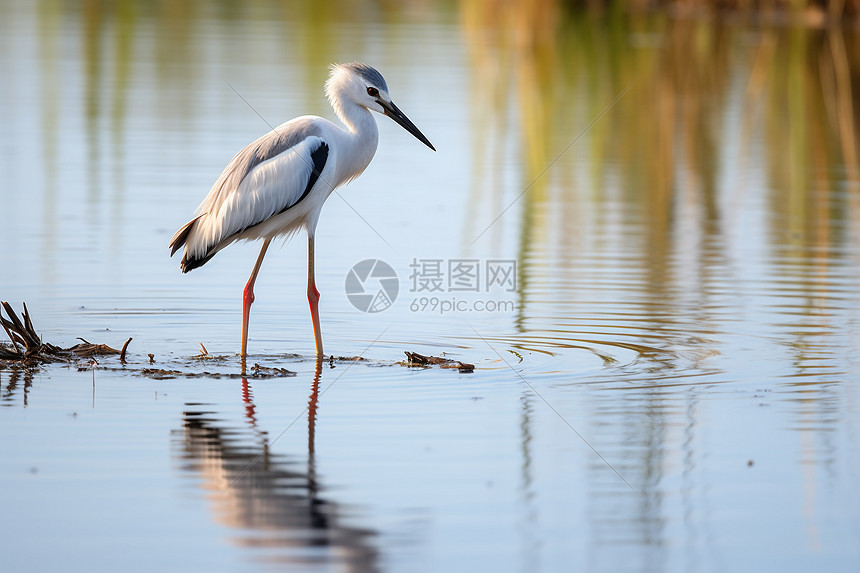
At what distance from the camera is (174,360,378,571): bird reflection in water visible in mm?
5066

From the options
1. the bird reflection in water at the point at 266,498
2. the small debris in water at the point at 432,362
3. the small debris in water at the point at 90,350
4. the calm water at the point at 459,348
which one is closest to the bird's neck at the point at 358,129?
the calm water at the point at 459,348

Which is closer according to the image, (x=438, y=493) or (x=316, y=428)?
(x=438, y=493)

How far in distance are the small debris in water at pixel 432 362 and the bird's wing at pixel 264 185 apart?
1.35 m

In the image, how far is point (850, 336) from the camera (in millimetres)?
9086

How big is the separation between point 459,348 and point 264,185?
1580 millimetres

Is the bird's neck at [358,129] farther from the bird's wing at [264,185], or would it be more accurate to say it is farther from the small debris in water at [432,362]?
the small debris in water at [432,362]

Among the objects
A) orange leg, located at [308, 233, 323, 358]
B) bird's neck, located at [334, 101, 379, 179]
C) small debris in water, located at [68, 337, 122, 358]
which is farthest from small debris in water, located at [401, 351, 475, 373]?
small debris in water, located at [68, 337, 122, 358]

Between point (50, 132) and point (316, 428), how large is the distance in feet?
40.5

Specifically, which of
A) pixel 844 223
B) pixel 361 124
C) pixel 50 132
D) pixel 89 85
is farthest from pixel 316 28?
pixel 361 124

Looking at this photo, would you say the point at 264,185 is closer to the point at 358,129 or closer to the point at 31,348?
the point at 358,129

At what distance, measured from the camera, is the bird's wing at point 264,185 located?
8727 mm

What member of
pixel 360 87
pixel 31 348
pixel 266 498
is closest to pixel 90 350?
pixel 31 348

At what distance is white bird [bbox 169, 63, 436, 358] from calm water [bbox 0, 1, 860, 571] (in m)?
0.63

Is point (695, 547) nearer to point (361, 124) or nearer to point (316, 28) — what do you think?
point (361, 124)
